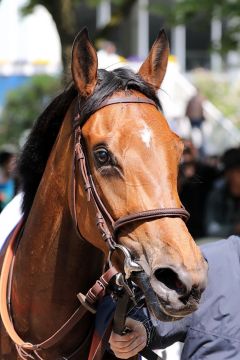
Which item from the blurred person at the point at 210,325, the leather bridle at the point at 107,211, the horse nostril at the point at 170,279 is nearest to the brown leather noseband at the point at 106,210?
the leather bridle at the point at 107,211

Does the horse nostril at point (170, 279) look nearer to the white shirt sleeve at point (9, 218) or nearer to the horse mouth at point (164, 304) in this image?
the horse mouth at point (164, 304)

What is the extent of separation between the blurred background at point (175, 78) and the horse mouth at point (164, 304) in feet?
2.52

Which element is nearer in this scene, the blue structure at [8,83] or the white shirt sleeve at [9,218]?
the white shirt sleeve at [9,218]

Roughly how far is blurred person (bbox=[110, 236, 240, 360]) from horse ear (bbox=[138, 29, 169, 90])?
825mm

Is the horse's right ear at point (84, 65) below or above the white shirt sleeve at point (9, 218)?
above

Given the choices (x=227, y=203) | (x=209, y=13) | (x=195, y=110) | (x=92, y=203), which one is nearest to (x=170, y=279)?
(x=92, y=203)

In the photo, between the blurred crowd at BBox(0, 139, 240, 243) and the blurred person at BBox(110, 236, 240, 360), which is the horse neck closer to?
the blurred person at BBox(110, 236, 240, 360)

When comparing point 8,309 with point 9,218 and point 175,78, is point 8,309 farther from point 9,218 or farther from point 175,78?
point 175,78

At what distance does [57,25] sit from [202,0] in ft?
5.89

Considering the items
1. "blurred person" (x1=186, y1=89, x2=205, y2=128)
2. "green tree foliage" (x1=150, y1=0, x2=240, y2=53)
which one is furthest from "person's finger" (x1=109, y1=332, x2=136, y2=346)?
"blurred person" (x1=186, y1=89, x2=205, y2=128)

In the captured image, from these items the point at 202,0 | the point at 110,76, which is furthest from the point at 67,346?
the point at 202,0

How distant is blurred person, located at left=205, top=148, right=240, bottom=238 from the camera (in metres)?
6.61

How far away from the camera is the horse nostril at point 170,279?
2.41 meters

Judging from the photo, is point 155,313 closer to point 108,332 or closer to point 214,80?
point 108,332
